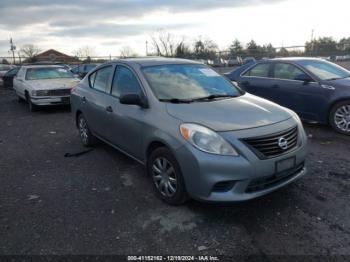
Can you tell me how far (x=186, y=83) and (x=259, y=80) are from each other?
13.7ft

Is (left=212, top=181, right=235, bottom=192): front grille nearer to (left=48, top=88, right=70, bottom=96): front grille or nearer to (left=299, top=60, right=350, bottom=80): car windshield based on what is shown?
(left=299, top=60, right=350, bottom=80): car windshield

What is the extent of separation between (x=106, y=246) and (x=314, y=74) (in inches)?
228

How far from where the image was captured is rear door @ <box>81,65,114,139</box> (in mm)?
5062

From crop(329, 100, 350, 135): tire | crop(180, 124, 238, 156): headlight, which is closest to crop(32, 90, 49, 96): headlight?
crop(180, 124, 238, 156): headlight

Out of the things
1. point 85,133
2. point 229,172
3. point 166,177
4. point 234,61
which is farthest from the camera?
point 234,61

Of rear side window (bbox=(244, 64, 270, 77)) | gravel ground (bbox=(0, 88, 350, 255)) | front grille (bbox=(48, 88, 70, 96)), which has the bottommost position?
gravel ground (bbox=(0, 88, 350, 255))

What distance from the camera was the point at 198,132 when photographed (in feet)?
10.9

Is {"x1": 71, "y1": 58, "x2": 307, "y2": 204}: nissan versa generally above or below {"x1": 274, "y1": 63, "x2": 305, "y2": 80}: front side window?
below

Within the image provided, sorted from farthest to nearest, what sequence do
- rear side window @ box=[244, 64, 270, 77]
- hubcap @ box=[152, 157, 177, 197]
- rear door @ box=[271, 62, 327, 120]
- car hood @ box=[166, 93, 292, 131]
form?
rear side window @ box=[244, 64, 270, 77]
rear door @ box=[271, 62, 327, 120]
hubcap @ box=[152, 157, 177, 197]
car hood @ box=[166, 93, 292, 131]

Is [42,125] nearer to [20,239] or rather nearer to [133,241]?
[20,239]

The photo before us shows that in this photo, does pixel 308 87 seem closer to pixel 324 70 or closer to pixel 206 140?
pixel 324 70

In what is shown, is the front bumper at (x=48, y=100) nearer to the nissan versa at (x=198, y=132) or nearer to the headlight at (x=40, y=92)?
the headlight at (x=40, y=92)

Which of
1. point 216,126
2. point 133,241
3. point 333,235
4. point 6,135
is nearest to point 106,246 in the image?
point 133,241

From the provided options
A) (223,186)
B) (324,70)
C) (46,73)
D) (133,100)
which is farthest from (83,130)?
(46,73)
